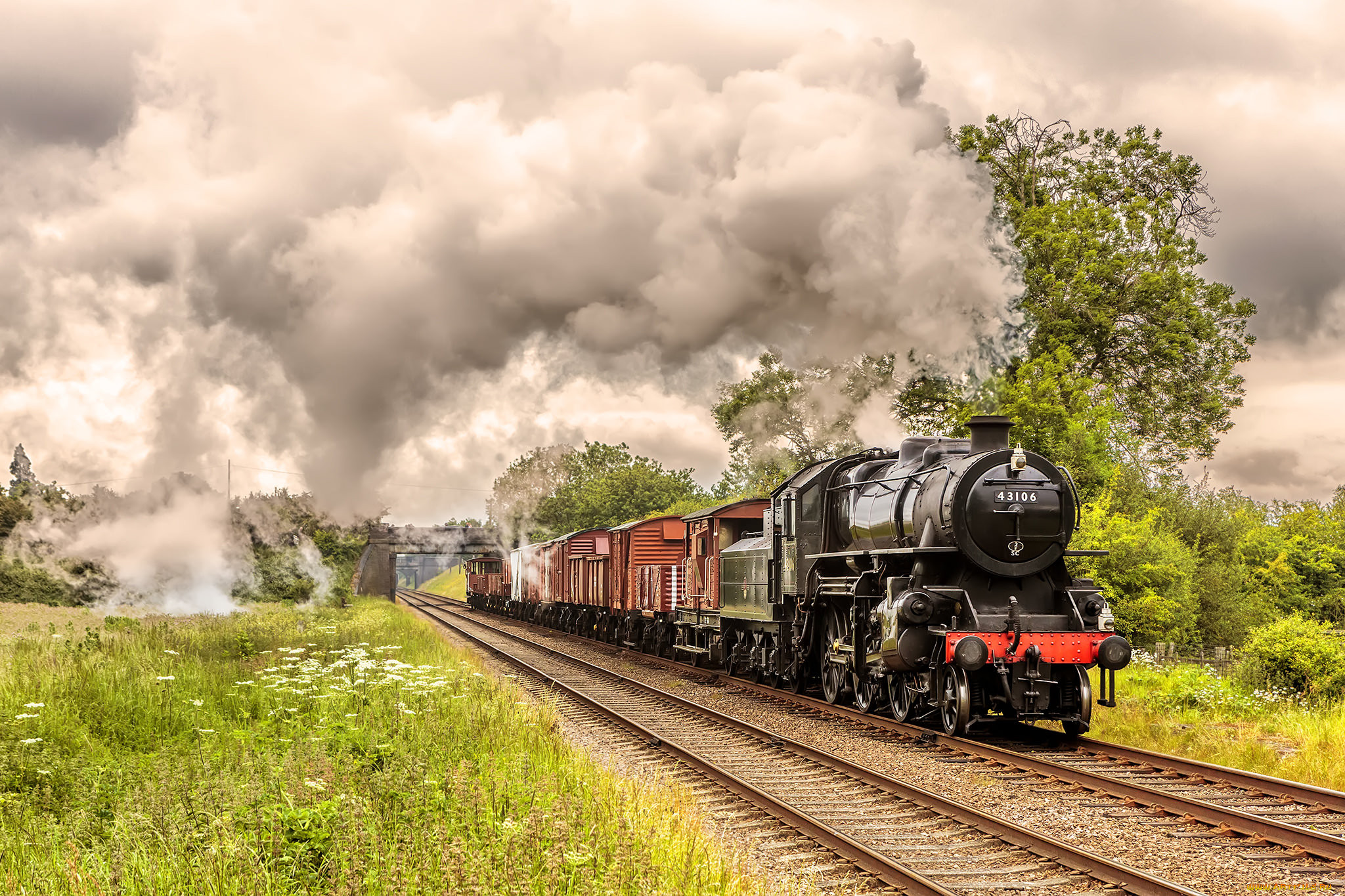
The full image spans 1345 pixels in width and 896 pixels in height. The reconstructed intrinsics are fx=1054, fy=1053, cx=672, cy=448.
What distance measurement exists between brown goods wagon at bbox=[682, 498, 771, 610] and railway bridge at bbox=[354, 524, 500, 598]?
34.2 metres

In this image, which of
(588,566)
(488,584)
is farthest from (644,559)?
(488,584)

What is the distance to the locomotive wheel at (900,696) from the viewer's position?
12.5 m

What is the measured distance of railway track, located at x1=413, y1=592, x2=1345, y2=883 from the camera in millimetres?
7035

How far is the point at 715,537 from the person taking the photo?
2095 centimetres

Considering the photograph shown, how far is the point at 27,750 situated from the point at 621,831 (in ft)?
18.6

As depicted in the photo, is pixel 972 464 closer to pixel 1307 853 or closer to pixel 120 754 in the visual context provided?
pixel 1307 853

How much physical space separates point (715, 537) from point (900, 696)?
8.46m

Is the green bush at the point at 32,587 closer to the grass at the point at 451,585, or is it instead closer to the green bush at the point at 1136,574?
the green bush at the point at 1136,574

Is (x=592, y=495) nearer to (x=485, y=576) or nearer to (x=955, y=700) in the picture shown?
(x=485, y=576)

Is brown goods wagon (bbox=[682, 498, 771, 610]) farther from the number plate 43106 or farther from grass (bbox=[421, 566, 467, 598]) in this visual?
grass (bbox=[421, 566, 467, 598])

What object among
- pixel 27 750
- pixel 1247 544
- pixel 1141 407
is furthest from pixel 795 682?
pixel 1247 544

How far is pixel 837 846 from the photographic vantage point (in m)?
6.97

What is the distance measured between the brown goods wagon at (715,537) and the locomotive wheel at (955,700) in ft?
27.7

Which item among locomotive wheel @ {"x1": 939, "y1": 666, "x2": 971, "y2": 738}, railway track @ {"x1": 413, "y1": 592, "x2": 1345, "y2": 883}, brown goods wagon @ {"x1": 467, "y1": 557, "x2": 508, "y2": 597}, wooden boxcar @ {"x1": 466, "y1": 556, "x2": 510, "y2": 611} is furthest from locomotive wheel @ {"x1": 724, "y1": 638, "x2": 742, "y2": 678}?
brown goods wagon @ {"x1": 467, "y1": 557, "x2": 508, "y2": 597}
